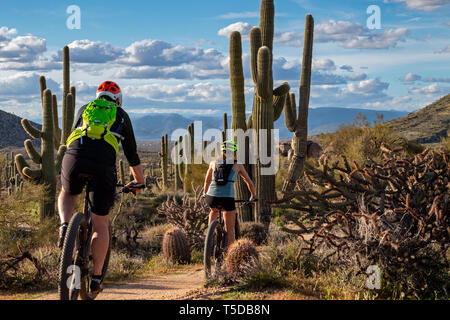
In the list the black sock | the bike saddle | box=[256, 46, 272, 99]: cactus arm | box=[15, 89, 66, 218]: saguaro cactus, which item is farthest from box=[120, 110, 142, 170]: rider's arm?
box=[15, 89, 66, 218]: saguaro cactus

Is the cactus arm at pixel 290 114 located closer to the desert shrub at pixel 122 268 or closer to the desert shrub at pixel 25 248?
the desert shrub at pixel 25 248

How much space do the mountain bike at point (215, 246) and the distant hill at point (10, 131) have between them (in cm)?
8444

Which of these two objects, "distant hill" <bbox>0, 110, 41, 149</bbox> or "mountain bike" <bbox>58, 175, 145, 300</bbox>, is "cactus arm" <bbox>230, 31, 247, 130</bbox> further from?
"distant hill" <bbox>0, 110, 41, 149</bbox>

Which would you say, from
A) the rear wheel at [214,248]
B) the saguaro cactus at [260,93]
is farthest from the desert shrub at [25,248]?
the saguaro cactus at [260,93]

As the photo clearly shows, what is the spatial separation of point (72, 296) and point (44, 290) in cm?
332

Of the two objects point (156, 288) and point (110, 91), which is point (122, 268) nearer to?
point (156, 288)

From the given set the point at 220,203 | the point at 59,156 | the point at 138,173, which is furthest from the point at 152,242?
the point at 138,173

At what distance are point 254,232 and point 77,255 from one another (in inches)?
301

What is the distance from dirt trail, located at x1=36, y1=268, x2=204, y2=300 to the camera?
6.84 meters

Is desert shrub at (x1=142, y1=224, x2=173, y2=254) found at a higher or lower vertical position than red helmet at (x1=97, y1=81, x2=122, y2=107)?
lower

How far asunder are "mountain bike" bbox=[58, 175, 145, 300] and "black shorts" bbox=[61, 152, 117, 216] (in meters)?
0.07

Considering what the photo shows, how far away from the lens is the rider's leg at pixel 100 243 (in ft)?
16.8

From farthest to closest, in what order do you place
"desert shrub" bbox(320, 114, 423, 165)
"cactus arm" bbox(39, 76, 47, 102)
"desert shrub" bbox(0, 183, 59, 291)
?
"desert shrub" bbox(320, 114, 423, 165) < "cactus arm" bbox(39, 76, 47, 102) < "desert shrub" bbox(0, 183, 59, 291)
